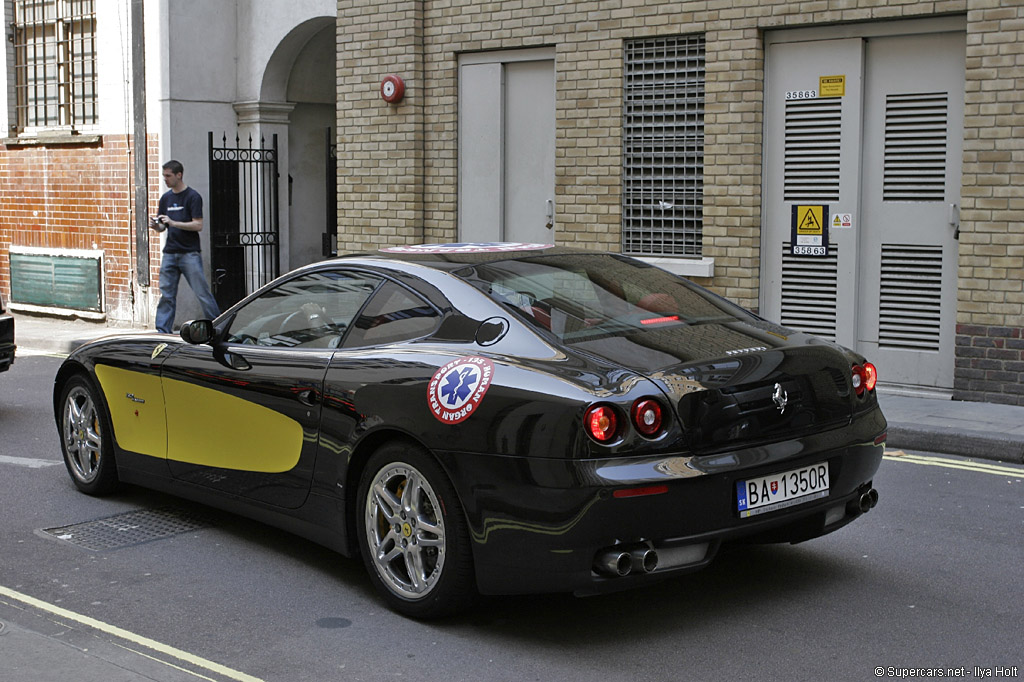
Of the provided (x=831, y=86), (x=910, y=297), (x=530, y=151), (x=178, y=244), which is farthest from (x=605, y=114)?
(x=178, y=244)

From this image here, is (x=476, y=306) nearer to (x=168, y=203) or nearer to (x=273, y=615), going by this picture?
(x=273, y=615)

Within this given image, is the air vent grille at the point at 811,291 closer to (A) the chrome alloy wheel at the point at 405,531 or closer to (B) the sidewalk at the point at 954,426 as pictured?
(B) the sidewalk at the point at 954,426

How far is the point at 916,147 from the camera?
10.7 metres

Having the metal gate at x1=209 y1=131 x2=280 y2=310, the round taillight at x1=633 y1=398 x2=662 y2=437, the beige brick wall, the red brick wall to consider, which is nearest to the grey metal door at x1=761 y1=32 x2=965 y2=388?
the beige brick wall

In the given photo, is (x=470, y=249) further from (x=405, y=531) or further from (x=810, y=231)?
(x=810, y=231)

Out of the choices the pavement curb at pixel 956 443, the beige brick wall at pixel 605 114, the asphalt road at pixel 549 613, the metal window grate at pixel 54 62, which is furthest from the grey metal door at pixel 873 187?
the metal window grate at pixel 54 62

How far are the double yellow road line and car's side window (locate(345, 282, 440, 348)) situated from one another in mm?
4278

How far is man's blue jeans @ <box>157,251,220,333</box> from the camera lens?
46.7 ft

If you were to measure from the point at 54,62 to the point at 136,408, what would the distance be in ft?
41.8

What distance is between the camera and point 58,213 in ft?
58.0

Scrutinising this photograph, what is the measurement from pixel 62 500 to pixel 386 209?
7645mm

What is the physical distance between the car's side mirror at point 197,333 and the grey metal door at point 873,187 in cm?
658

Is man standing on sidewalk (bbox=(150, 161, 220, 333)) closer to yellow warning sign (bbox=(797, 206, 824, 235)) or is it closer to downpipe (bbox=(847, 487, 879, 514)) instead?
yellow warning sign (bbox=(797, 206, 824, 235))

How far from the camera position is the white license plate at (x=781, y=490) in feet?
15.6
